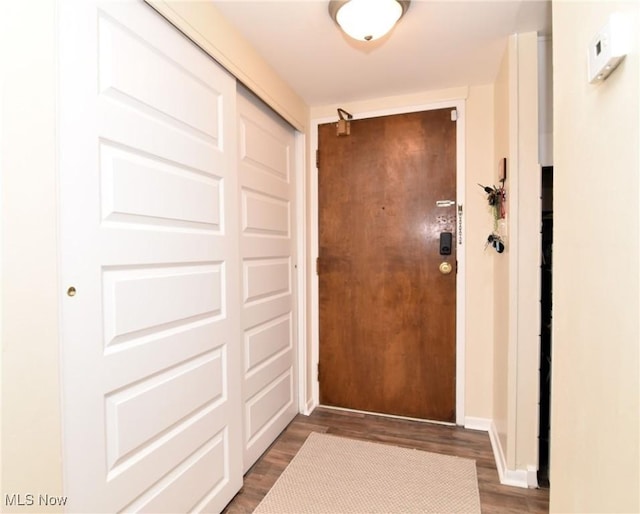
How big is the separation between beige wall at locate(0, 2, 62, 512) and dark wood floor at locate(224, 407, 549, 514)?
3.56 feet

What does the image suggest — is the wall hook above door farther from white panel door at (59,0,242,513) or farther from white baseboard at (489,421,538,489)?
white baseboard at (489,421,538,489)

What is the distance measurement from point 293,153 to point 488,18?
4.54ft

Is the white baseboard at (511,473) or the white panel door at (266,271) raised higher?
the white panel door at (266,271)

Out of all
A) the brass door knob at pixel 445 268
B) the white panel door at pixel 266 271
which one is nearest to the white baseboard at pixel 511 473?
the brass door knob at pixel 445 268

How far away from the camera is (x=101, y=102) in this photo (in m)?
1.04

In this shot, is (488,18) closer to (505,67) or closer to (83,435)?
(505,67)

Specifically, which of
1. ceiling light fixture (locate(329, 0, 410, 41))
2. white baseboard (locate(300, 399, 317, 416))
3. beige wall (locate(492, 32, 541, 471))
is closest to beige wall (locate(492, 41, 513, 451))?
beige wall (locate(492, 32, 541, 471))

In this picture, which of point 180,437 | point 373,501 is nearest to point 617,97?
point 180,437

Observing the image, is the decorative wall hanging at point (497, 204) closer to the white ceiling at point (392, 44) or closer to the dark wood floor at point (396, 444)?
the white ceiling at point (392, 44)

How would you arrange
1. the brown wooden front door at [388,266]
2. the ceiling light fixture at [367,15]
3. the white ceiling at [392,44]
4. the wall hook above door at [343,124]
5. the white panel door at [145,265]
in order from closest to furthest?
the white panel door at [145,265] < the ceiling light fixture at [367,15] < the white ceiling at [392,44] < the brown wooden front door at [388,266] < the wall hook above door at [343,124]

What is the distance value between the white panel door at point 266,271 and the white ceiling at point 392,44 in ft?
1.07

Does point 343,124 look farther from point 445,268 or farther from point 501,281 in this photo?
point 501,281

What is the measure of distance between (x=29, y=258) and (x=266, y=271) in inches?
52.2

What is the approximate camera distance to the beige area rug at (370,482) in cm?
163
